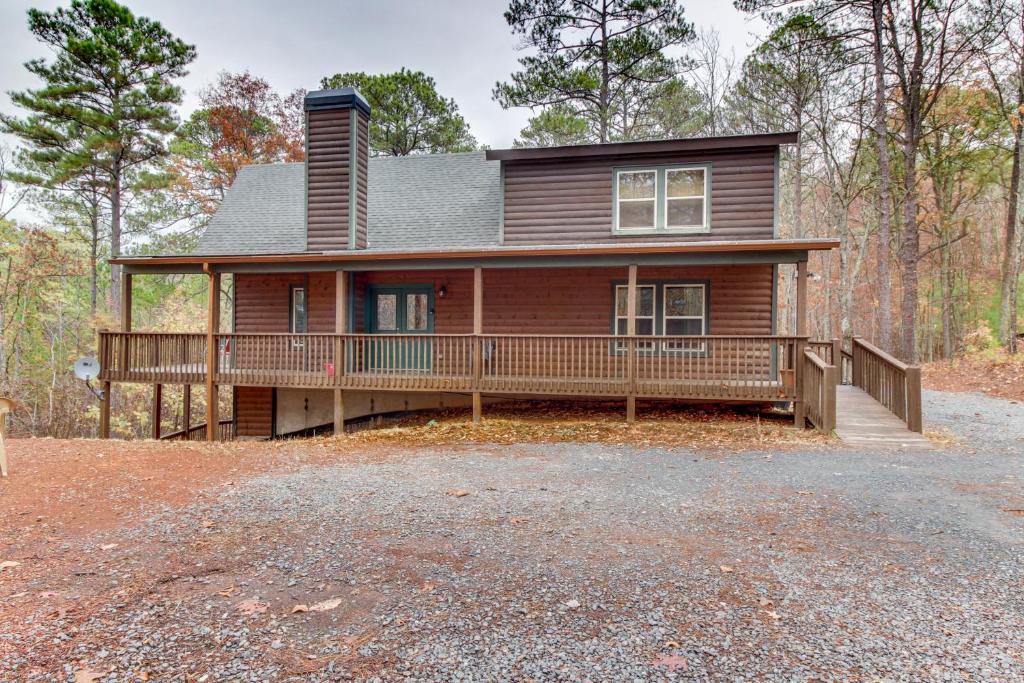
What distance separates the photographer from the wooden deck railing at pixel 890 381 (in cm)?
828

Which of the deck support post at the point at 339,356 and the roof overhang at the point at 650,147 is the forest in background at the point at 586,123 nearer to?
the roof overhang at the point at 650,147

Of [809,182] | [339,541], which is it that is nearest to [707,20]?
[809,182]

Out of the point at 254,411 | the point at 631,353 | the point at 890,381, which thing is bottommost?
the point at 254,411

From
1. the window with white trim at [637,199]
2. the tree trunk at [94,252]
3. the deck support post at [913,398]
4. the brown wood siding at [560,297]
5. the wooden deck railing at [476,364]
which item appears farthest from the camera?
the tree trunk at [94,252]

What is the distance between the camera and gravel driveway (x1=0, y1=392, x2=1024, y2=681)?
2658 millimetres

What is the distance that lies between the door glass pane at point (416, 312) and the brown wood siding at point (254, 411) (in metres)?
3.62

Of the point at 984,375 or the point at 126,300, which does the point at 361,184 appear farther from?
the point at 984,375

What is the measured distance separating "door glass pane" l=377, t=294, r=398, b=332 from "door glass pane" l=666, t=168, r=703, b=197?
635cm

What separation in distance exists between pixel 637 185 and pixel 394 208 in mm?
5930

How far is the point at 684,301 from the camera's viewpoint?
37.7 feet

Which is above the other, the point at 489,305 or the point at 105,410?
the point at 489,305

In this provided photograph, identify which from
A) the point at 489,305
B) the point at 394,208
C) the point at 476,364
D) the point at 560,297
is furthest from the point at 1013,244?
the point at 394,208

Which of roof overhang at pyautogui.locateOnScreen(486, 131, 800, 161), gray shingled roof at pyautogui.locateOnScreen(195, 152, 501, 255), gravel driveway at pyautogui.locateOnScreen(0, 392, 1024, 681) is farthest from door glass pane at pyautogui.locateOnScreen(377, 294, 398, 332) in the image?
gravel driveway at pyautogui.locateOnScreen(0, 392, 1024, 681)

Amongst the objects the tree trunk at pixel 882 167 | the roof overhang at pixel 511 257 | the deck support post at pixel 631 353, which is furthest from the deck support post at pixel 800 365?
the tree trunk at pixel 882 167
